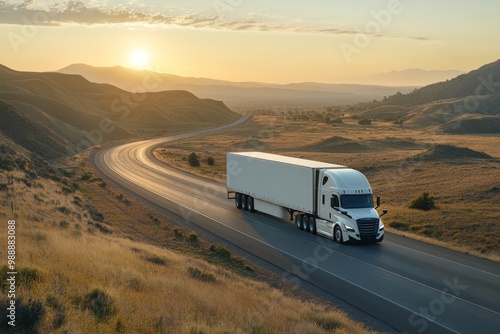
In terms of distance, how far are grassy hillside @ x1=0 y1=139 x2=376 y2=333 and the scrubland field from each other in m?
13.0

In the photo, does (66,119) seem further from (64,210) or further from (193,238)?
(193,238)

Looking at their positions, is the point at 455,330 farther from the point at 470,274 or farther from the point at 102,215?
the point at 102,215

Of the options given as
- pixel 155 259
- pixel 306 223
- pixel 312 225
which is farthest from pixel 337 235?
pixel 155 259

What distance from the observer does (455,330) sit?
16594 millimetres

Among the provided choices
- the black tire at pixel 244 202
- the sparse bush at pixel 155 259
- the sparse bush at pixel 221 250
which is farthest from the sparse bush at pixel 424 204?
the sparse bush at pixel 155 259

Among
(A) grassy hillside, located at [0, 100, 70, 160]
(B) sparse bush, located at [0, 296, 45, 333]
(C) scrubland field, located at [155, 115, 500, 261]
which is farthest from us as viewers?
(A) grassy hillside, located at [0, 100, 70, 160]

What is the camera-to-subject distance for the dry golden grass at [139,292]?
11343mm

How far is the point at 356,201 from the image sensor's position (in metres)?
28.3

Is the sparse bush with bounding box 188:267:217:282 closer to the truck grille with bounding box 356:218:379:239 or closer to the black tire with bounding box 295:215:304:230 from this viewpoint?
the truck grille with bounding box 356:218:379:239

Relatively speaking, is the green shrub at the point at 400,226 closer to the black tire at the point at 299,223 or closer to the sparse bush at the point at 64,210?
the black tire at the point at 299,223

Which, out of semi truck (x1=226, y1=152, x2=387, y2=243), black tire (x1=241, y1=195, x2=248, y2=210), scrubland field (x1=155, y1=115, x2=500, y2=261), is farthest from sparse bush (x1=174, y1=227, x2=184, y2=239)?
scrubland field (x1=155, y1=115, x2=500, y2=261)

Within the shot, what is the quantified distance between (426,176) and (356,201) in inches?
960

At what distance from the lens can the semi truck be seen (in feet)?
90.6

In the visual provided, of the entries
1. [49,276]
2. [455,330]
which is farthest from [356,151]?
[49,276]
